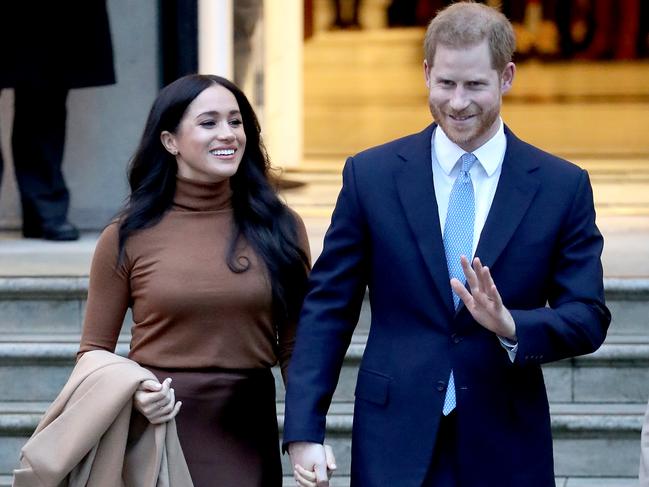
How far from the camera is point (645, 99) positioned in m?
11.7

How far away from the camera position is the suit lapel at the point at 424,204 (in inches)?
136

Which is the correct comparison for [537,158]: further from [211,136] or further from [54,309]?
[54,309]

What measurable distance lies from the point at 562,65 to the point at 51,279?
24.3 feet

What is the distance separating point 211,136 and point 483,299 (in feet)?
3.33

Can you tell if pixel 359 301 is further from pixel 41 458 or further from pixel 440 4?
pixel 440 4

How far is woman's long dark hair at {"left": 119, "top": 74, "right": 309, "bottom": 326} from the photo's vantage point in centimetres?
392

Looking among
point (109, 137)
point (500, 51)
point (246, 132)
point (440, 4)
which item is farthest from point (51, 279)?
point (440, 4)

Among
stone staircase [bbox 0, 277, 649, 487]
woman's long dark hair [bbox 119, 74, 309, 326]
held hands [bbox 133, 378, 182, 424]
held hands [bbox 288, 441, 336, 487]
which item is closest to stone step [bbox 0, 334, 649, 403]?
stone staircase [bbox 0, 277, 649, 487]

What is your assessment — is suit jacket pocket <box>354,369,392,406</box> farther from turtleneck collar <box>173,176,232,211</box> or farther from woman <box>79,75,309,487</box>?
Answer: turtleneck collar <box>173,176,232,211</box>

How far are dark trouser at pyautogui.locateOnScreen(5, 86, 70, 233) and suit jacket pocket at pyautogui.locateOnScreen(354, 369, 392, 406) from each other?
12.2 feet

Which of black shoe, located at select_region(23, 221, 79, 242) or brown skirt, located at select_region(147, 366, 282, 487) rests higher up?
brown skirt, located at select_region(147, 366, 282, 487)

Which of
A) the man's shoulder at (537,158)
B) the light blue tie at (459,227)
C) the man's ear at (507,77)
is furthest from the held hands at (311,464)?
the man's ear at (507,77)

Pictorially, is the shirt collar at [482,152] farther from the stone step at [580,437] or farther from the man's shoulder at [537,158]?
the stone step at [580,437]

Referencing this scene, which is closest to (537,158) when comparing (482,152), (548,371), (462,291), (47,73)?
(482,152)
